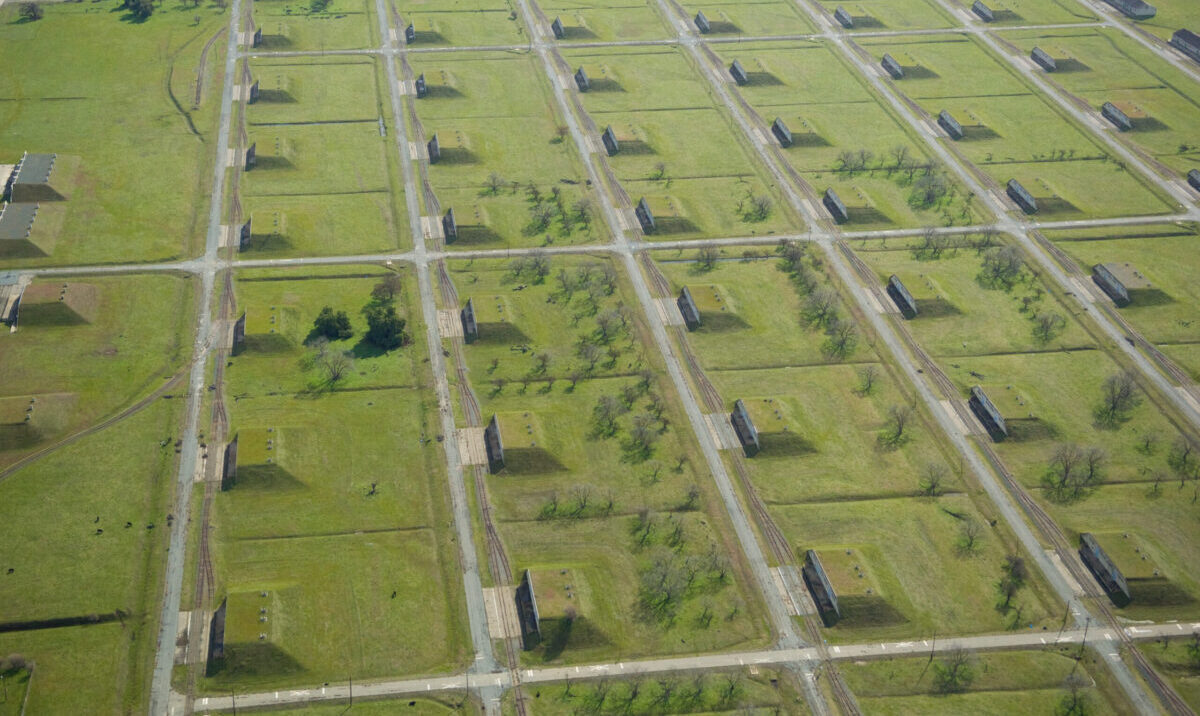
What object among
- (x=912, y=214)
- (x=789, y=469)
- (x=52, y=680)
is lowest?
(x=52, y=680)

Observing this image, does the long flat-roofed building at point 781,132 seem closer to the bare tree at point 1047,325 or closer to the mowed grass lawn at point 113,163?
the bare tree at point 1047,325

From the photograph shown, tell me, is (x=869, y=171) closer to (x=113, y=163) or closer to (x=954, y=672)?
(x=954, y=672)

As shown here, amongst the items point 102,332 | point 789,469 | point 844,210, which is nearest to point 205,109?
point 102,332

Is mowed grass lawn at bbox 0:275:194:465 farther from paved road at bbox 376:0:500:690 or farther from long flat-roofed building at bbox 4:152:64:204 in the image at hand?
paved road at bbox 376:0:500:690

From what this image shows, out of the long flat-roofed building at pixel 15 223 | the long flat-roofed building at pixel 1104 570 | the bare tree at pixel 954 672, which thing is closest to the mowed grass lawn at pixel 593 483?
the bare tree at pixel 954 672

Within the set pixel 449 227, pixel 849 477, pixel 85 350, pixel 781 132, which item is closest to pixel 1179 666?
pixel 849 477

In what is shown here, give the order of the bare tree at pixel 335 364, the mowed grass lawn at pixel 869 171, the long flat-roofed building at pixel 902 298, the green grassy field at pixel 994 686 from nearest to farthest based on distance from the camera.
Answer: the green grassy field at pixel 994 686, the bare tree at pixel 335 364, the long flat-roofed building at pixel 902 298, the mowed grass lawn at pixel 869 171

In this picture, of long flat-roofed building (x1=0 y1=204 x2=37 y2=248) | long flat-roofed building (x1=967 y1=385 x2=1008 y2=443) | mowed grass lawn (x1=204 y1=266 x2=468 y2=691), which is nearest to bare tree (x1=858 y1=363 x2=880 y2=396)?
long flat-roofed building (x1=967 y1=385 x2=1008 y2=443)

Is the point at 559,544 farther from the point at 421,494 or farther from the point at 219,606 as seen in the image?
the point at 219,606
